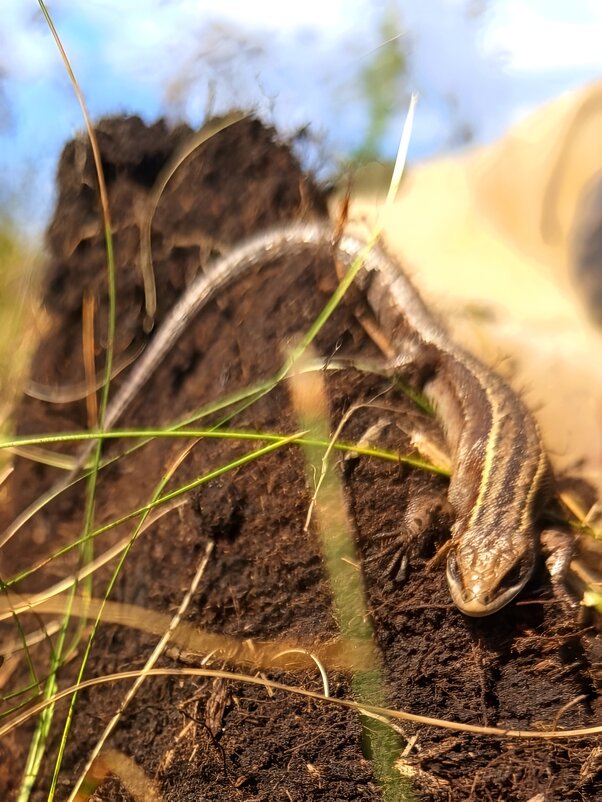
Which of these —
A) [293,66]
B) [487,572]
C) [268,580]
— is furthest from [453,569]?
[293,66]

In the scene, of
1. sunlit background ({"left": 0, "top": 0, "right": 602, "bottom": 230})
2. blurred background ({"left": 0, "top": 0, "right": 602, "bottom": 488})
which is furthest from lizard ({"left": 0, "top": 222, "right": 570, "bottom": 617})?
sunlit background ({"left": 0, "top": 0, "right": 602, "bottom": 230})

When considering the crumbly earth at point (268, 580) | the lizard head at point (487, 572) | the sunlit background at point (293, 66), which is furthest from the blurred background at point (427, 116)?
the lizard head at point (487, 572)

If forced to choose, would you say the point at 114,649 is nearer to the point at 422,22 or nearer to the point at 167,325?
the point at 167,325

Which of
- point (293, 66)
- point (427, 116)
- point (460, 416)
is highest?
point (293, 66)

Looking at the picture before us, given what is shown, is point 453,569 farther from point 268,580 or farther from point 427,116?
point 427,116

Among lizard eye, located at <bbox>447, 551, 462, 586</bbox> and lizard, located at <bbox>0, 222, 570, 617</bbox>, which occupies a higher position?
lizard, located at <bbox>0, 222, 570, 617</bbox>

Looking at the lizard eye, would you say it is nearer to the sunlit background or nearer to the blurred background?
the blurred background

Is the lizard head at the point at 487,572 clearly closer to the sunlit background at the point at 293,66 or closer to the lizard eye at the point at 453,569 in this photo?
the lizard eye at the point at 453,569

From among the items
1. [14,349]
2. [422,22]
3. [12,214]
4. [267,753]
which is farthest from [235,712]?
[422,22]
